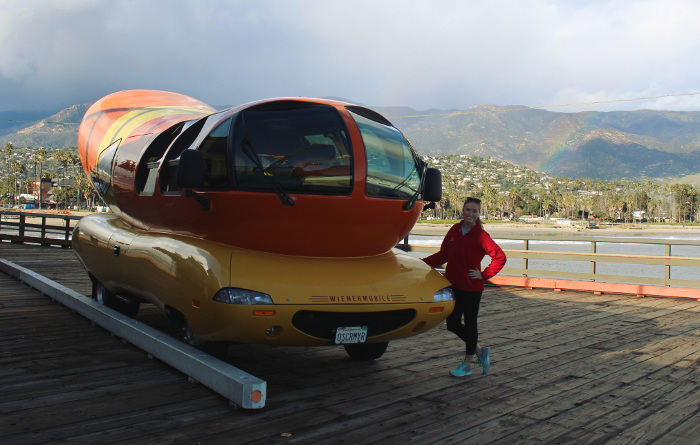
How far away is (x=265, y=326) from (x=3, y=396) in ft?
6.38

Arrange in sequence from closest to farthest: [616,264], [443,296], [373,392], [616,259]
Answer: [373,392] → [443,296] → [616,259] → [616,264]

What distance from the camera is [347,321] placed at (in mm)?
4562

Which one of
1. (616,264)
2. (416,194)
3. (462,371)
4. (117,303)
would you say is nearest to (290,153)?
(416,194)

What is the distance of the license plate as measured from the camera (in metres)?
4.54

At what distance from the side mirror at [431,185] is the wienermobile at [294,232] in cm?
1

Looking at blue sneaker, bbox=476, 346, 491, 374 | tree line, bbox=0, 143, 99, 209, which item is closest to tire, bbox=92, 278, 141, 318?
blue sneaker, bbox=476, 346, 491, 374

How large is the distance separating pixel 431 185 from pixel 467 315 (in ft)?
3.98

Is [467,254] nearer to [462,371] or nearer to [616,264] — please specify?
[462,371]

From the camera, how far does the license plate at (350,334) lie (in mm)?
4541

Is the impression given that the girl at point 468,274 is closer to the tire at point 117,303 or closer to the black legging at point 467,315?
the black legging at point 467,315

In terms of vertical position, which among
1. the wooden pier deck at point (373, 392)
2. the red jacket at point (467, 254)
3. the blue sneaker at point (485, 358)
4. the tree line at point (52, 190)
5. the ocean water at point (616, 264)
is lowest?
the ocean water at point (616, 264)

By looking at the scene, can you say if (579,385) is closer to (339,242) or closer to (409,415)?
(409,415)

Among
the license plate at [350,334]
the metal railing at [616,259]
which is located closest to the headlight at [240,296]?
the license plate at [350,334]

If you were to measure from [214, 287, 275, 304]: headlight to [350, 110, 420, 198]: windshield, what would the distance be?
122 centimetres
